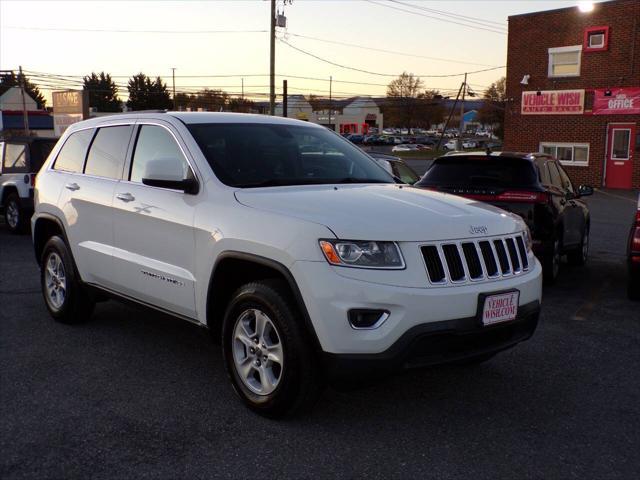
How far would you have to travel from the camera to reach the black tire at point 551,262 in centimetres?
795

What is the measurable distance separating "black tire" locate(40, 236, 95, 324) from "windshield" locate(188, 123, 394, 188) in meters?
1.95

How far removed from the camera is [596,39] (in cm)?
2556

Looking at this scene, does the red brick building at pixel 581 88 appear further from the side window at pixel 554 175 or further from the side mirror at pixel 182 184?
the side mirror at pixel 182 184

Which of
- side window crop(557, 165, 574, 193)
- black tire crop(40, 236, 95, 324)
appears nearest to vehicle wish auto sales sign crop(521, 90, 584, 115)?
side window crop(557, 165, 574, 193)

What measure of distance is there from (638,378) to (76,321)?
15.5 feet

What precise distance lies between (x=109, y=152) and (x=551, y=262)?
17.2ft

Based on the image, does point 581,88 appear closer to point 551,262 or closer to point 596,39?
point 596,39

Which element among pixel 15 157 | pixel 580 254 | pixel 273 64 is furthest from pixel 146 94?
pixel 580 254

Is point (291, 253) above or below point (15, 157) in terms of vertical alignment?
below

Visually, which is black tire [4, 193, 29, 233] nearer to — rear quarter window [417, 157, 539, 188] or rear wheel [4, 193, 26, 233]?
rear wheel [4, 193, 26, 233]

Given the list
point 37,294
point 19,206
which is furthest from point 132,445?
point 19,206

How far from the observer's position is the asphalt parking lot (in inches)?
136

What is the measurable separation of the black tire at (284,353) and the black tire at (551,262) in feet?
16.2

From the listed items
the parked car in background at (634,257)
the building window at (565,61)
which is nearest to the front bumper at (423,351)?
the parked car in background at (634,257)
